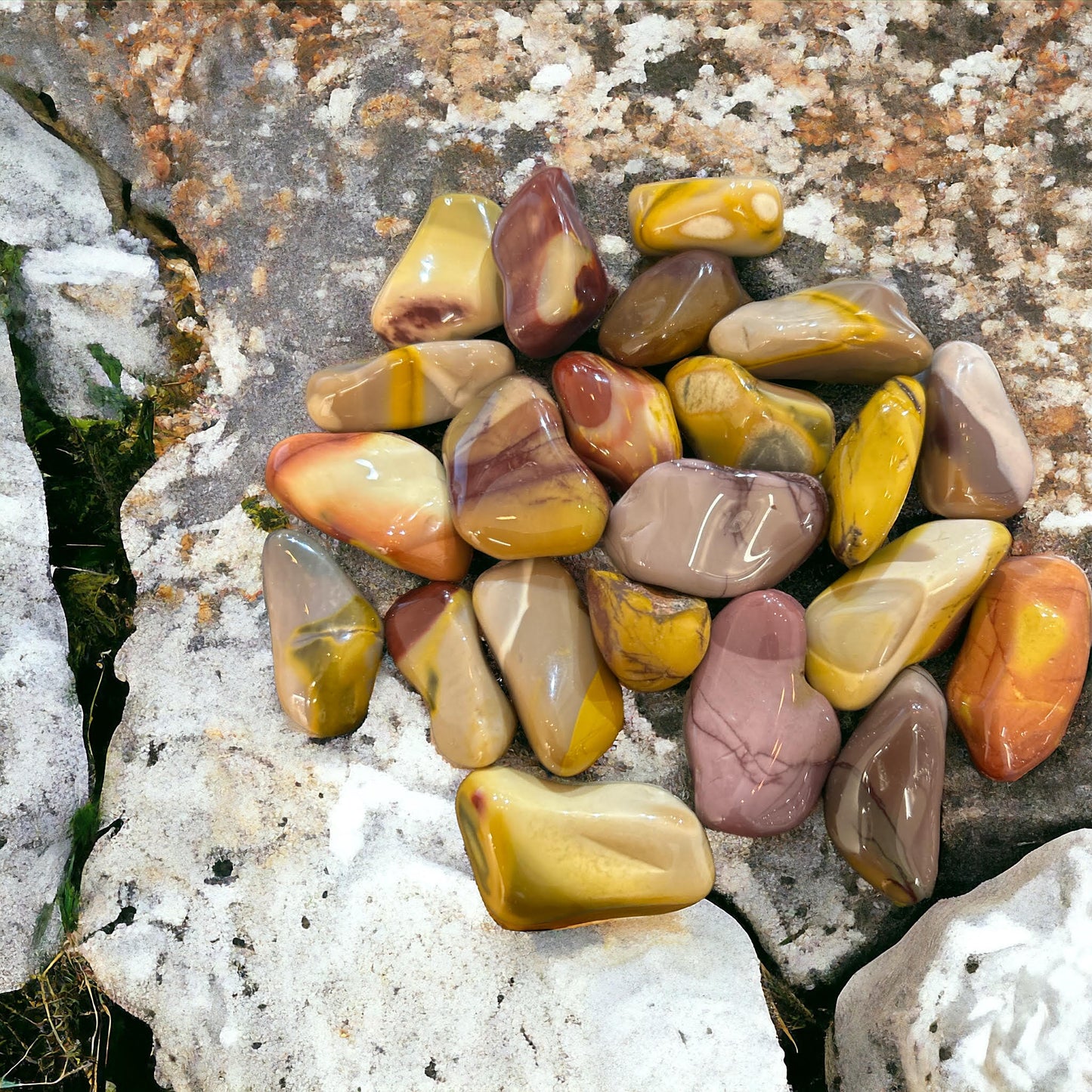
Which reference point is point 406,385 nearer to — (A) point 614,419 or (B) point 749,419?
(A) point 614,419

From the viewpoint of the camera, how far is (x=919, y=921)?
37.8 inches

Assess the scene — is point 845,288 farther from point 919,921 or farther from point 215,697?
point 215,697

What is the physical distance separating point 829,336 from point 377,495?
1.61ft

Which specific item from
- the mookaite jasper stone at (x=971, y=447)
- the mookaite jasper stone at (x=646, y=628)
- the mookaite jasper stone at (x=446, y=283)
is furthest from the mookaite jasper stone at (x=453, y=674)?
the mookaite jasper stone at (x=971, y=447)

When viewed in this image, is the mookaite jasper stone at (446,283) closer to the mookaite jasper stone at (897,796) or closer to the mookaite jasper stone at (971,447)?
the mookaite jasper stone at (971,447)

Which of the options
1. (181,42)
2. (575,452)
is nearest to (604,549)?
(575,452)


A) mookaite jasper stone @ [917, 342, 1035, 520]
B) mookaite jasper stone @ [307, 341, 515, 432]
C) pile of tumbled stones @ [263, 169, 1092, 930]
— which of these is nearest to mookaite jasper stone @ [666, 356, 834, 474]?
pile of tumbled stones @ [263, 169, 1092, 930]

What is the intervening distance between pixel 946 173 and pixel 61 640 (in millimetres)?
1122

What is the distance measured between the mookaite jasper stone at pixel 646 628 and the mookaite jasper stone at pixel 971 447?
0.93 feet

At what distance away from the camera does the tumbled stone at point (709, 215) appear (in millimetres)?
1012

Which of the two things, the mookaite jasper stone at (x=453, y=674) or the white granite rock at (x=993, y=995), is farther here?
the mookaite jasper stone at (x=453, y=674)

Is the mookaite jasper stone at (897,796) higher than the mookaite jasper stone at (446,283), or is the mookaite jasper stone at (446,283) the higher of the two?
the mookaite jasper stone at (446,283)

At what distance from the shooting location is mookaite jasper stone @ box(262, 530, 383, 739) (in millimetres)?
981

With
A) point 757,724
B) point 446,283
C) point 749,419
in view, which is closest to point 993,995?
point 757,724
